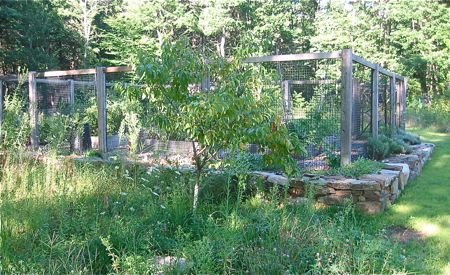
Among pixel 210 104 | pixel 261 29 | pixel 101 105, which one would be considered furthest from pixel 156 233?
pixel 261 29

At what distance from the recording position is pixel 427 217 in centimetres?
460

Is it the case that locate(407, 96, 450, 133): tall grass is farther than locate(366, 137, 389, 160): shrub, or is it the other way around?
locate(407, 96, 450, 133): tall grass

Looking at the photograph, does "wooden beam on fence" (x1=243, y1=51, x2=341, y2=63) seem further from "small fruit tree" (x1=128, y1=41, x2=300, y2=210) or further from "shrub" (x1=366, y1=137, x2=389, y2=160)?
"shrub" (x1=366, y1=137, x2=389, y2=160)

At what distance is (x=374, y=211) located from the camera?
471cm

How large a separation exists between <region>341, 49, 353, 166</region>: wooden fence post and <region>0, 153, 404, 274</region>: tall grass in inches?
42.3

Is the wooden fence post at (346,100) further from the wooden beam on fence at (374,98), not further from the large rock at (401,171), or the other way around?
the wooden beam on fence at (374,98)

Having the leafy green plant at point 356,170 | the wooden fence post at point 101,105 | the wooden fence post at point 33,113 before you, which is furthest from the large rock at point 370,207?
the wooden fence post at point 33,113

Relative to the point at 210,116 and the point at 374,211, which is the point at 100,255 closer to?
the point at 210,116

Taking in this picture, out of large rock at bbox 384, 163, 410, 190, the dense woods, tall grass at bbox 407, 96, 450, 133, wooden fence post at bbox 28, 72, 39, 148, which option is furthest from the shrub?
the dense woods

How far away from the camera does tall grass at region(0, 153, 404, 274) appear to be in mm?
2711

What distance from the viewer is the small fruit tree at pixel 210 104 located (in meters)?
3.61

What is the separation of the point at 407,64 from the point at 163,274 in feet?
70.9

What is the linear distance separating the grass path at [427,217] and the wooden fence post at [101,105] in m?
4.23

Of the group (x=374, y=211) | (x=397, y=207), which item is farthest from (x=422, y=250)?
(x=397, y=207)
